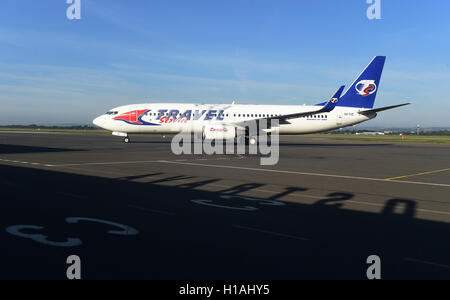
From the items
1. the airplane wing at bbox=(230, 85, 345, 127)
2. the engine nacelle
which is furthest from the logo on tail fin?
the engine nacelle

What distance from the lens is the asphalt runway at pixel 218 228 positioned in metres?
5.47

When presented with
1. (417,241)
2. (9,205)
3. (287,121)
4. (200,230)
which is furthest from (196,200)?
(287,121)

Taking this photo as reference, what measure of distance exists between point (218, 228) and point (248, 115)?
31974 millimetres

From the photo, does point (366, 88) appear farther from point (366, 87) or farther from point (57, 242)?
point (57, 242)

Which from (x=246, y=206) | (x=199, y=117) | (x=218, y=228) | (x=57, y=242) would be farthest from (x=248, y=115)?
(x=57, y=242)

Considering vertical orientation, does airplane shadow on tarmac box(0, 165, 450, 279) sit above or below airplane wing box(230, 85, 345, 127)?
below

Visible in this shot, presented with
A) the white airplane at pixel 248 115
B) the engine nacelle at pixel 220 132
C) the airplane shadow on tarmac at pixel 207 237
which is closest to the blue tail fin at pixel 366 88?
the white airplane at pixel 248 115

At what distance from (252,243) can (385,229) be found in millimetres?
2982

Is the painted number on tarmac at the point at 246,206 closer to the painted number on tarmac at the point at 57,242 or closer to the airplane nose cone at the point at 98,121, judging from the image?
the painted number on tarmac at the point at 57,242

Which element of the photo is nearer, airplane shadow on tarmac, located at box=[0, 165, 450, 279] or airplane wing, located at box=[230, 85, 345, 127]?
airplane shadow on tarmac, located at box=[0, 165, 450, 279]

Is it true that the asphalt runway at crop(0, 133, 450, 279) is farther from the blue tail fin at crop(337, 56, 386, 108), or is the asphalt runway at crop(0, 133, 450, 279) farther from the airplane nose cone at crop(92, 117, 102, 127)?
the blue tail fin at crop(337, 56, 386, 108)

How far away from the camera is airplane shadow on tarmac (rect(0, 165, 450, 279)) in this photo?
5398 mm

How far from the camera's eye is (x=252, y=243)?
21.9 feet

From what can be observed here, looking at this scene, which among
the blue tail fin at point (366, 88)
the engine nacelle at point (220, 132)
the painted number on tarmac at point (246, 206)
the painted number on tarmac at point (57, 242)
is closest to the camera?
the painted number on tarmac at point (57, 242)
